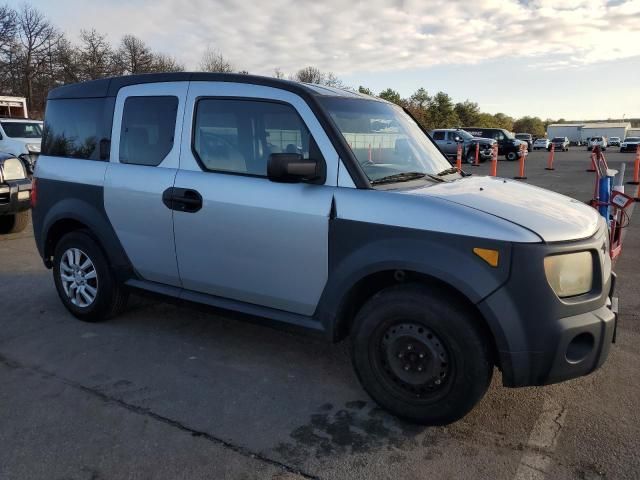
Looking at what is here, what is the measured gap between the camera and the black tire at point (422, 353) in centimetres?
272

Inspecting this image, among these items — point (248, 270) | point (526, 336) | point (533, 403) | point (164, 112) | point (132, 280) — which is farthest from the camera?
point (132, 280)

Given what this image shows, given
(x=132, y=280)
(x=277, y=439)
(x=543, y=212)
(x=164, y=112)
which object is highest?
(x=164, y=112)

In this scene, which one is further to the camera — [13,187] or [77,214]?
[13,187]

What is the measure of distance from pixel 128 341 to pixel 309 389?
1.66 meters

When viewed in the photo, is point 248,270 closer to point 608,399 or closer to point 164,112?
point 164,112

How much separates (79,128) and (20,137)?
13311mm

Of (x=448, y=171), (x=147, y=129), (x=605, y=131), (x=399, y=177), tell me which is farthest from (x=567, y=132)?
(x=147, y=129)

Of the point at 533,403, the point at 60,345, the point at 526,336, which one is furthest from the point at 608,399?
the point at 60,345

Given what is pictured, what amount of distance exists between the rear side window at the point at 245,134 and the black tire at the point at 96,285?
1.37 m

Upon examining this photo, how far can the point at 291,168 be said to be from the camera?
→ 9.83 ft

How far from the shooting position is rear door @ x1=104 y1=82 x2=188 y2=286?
3797 mm

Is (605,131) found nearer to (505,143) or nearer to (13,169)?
(505,143)

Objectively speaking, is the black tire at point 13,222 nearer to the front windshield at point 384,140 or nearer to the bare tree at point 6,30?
the front windshield at point 384,140

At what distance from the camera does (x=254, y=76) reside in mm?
3527
